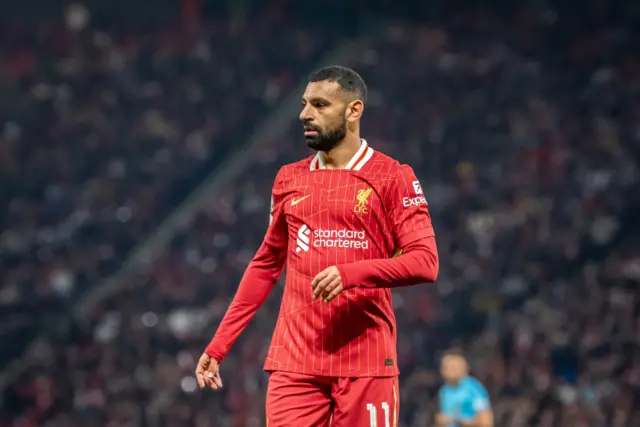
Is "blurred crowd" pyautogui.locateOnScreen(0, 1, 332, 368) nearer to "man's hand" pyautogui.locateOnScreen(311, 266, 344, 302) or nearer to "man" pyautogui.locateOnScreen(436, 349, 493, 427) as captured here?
"man" pyautogui.locateOnScreen(436, 349, 493, 427)

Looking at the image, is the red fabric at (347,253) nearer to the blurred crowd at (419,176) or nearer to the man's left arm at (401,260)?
the man's left arm at (401,260)

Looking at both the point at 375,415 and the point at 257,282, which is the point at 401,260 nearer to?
the point at 375,415

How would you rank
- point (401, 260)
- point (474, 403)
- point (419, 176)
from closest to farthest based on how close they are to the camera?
point (401, 260) → point (474, 403) → point (419, 176)

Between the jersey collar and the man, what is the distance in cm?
369

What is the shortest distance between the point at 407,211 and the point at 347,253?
0.27 meters

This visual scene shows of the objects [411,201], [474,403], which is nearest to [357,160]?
[411,201]

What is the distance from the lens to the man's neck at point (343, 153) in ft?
13.5

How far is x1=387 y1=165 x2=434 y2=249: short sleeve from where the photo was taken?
3.92m

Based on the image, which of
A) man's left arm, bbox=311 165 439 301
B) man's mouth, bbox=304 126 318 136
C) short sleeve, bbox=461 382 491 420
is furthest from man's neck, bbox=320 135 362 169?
short sleeve, bbox=461 382 491 420

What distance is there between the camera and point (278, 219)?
4.19 m

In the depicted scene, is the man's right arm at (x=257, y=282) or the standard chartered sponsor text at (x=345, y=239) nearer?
the standard chartered sponsor text at (x=345, y=239)

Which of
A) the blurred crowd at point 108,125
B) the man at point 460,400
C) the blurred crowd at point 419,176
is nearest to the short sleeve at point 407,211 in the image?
the man at point 460,400

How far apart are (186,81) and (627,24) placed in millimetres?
5918

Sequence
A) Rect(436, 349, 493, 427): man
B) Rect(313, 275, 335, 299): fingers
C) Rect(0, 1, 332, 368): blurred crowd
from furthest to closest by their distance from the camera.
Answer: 1. Rect(0, 1, 332, 368): blurred crowd
2. Rect(436, 349, 493, 427): man
3. Rect(313, 275, 335, 299): fingers
